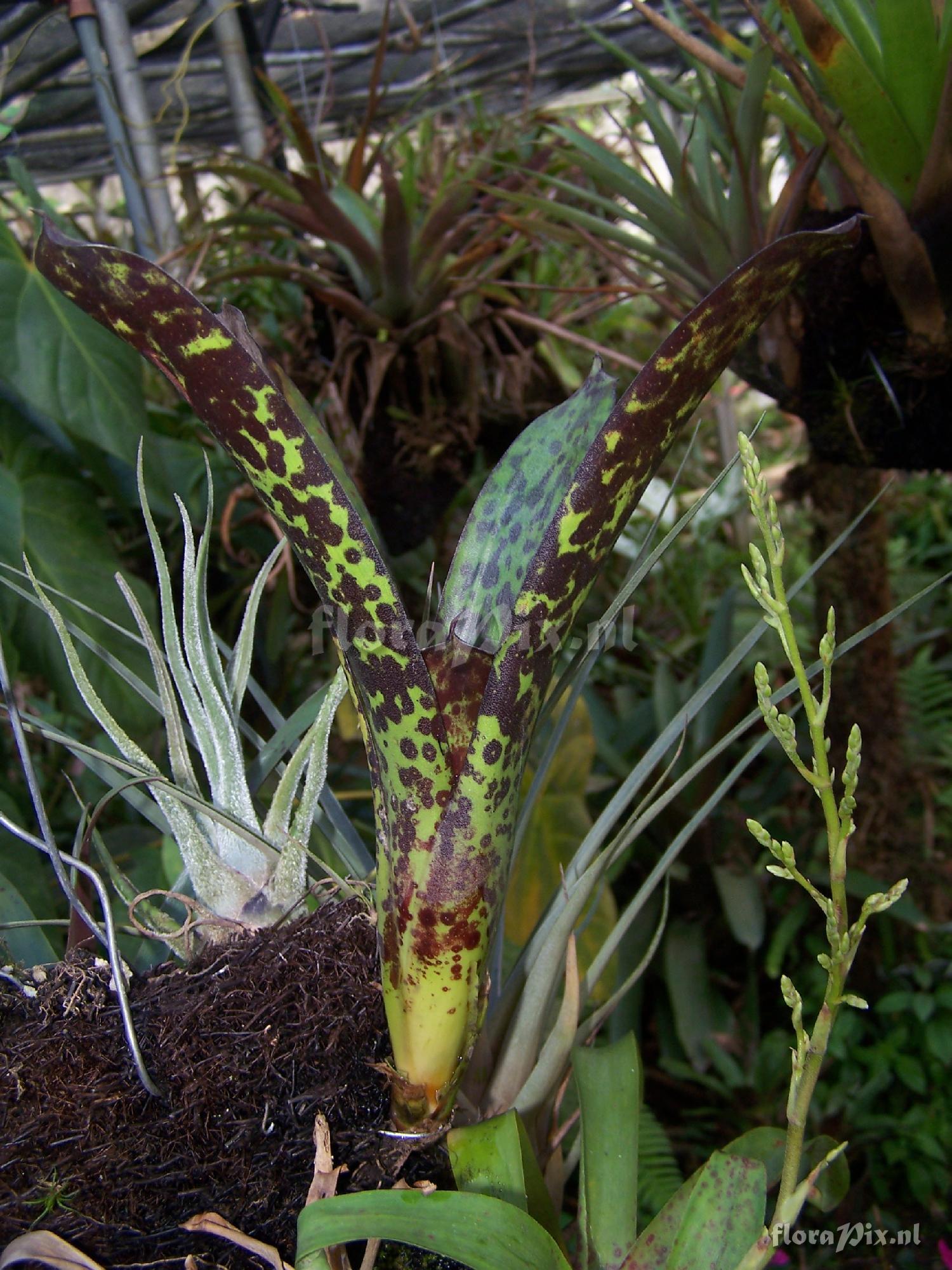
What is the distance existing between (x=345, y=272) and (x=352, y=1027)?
0.87 metres

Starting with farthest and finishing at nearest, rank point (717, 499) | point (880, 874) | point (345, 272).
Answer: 1. point (717, 499)
2. point (880, 874)
3. point (345, 272)

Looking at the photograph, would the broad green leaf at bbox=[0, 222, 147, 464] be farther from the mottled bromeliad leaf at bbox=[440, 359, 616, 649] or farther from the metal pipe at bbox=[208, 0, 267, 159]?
the mottled bromeliad leaf at bbox=[440, 359, 616, 649]

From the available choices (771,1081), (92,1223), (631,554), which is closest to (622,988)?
(92,1223)

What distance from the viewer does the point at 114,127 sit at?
1035mm

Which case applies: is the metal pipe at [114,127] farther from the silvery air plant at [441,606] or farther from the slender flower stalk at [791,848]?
the slender flower stalk at [791,848]

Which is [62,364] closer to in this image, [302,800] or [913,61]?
[302,800]

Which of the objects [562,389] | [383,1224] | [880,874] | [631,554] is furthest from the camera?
[631,554]

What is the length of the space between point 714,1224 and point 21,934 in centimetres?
40

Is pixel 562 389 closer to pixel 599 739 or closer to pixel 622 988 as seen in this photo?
pixel 599 739

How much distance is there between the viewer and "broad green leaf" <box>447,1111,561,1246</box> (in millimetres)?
377

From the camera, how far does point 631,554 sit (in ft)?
6.19

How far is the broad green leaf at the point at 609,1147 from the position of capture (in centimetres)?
41

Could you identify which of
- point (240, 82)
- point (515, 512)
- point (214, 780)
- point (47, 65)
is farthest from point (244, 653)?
point (47, 65)

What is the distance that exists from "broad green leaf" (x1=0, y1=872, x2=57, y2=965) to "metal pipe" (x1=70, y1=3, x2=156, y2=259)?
851 mm
